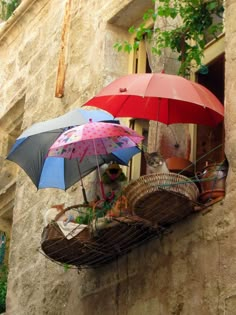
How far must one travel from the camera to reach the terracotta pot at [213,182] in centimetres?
543

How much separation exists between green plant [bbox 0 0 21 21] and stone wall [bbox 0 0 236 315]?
71 centimetres

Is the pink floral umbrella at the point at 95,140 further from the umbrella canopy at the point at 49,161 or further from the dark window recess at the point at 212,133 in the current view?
the dark window recess at the point at 212,133

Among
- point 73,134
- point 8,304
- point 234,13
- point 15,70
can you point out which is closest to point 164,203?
point 73,134

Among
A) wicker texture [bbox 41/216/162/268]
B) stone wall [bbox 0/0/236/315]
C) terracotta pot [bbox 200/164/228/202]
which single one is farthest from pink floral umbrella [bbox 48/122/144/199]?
stone wall [bbox 0/0/236/315]

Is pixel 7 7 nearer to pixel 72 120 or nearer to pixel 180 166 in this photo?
pixel 72 120

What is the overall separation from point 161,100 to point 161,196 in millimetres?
1114

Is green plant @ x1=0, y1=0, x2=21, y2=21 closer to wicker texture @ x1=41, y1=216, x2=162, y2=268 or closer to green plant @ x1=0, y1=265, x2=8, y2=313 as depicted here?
green plant @ x1=0, y1=265, x2=8, y2=313

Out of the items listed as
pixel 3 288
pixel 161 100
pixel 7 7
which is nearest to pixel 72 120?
pixel 161 100

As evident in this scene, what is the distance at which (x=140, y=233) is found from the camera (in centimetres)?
575

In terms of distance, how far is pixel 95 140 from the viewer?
6.25 meters

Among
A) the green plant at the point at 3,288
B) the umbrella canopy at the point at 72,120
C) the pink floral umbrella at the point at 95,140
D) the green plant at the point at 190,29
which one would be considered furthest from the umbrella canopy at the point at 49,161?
the green plant at the point at 3,288

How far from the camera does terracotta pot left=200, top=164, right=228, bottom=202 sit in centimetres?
543

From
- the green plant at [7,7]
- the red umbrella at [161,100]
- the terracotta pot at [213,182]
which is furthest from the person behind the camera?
the green plant at [7,7]

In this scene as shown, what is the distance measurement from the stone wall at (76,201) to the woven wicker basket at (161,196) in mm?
149
